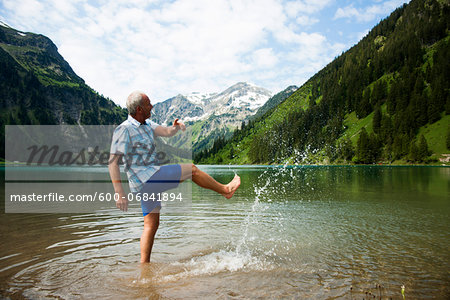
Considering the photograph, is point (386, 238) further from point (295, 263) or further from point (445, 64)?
point (445, 64)

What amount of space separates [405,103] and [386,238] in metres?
177

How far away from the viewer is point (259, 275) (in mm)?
6051

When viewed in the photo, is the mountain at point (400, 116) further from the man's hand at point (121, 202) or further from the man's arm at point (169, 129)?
the man's hand at point (121, 202)

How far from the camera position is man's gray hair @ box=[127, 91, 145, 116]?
5961mm

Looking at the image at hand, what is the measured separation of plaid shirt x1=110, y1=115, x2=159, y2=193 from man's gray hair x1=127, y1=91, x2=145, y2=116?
23 cm

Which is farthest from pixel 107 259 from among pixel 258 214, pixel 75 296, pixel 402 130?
pixel 402 130

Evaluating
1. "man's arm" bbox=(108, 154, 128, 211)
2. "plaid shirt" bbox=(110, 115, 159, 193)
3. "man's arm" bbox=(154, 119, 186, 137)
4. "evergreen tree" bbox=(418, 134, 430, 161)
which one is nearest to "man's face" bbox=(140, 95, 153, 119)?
"plaid shirt" bbox=(110, 115, 159, 193)

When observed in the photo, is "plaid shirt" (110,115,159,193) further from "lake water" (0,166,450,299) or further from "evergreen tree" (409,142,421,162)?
"evergreen tree" (409,142,421,162)

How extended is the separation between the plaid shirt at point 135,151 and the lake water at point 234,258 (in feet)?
7.32

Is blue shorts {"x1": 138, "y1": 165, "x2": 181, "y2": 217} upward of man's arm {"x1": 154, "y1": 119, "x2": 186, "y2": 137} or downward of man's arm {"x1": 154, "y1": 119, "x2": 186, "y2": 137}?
downward

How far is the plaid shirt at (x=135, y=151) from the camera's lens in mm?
5680

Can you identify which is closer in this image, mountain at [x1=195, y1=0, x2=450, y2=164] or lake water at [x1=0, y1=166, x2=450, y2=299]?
lake water at [x1=0, y1=166, x2=450, y2=299]

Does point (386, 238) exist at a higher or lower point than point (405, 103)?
lower

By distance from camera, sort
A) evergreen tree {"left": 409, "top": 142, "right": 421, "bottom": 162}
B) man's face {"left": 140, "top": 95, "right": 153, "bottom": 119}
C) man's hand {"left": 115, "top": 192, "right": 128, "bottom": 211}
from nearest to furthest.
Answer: man's hand {"left": 115, "top": 192, "right": 128, "bottom": 211}
man's face {"left": 140, "top": 95, "right": 153, "bottom": 119}
evergreen tree {"left": 409, "top": 142, "right": 421, "bottom": 162}
